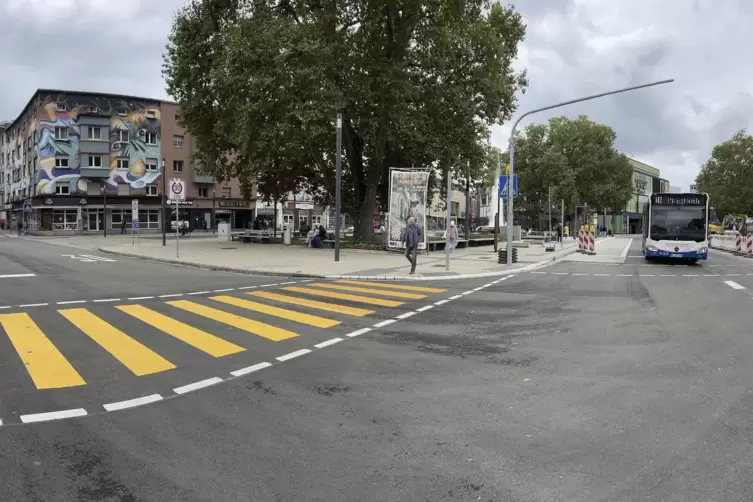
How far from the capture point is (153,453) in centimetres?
402

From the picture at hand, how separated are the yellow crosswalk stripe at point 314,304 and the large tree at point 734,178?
228ft

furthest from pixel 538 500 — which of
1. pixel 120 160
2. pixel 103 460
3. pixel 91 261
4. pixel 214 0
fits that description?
pixel 120 160

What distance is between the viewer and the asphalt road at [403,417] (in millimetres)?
3586

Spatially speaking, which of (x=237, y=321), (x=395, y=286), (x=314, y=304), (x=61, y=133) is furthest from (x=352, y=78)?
(x=61, y=133)

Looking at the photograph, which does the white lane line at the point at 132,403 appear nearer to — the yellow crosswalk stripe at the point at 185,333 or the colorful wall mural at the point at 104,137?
the yellow crosswalk stripe at the point at 185,333

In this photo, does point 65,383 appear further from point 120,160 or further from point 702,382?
point 120,160

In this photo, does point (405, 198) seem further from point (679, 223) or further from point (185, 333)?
point (185, 333)

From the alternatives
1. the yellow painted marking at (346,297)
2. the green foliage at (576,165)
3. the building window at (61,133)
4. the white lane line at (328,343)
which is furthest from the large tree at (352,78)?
the green foliage at (576,165)

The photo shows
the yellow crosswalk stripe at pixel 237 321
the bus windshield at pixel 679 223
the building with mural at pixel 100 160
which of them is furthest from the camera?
the building with mural at pixel 100 160

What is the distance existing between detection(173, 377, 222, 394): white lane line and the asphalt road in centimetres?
10

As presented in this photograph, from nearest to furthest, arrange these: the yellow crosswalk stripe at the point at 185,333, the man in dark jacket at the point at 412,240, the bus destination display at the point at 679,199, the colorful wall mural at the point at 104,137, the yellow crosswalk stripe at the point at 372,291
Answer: the yellow crosswalk stripe at the point at 185,333 < the yellow crosswalk stripe at the point at 372,291 < the man in dark jacket at the point at 412,240 < the bus destination display at the point at 679,199 < the colorful wall mural at the point at 104,137

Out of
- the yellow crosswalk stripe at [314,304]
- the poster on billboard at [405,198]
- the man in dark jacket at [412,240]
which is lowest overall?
the yellow crosswalk stripe at [314,304]

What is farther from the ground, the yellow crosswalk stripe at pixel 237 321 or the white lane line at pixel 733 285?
the white lane line at pixel 733 285

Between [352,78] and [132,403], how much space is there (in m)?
24.8
